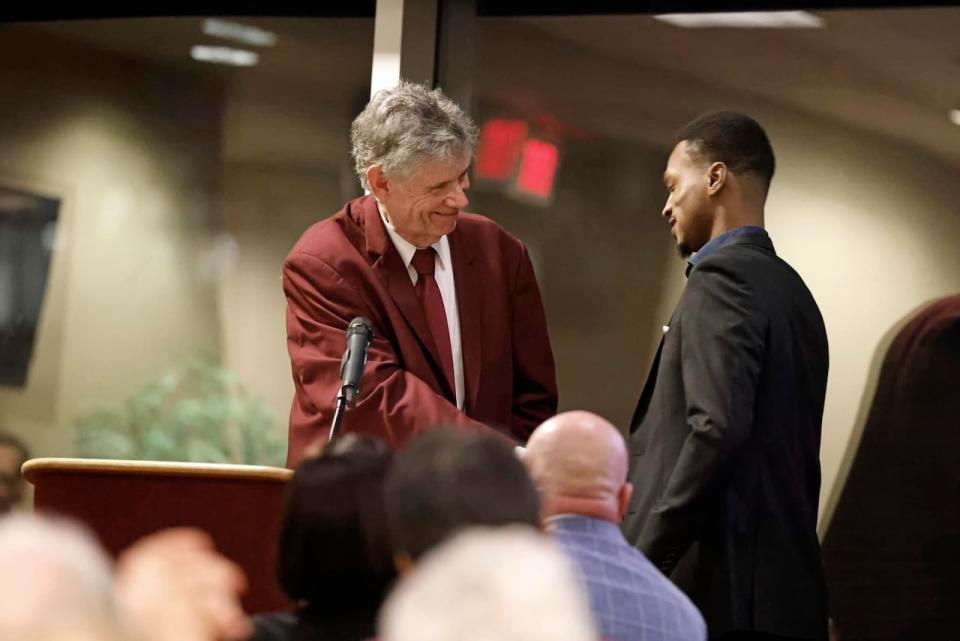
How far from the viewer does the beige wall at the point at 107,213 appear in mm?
5332

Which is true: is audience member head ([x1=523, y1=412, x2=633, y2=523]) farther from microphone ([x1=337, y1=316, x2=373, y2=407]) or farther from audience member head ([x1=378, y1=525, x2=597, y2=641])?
audience member head ([x1=378, y1=525, x2=597, y2=641])

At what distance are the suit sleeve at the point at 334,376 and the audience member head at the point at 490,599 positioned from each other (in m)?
1.90

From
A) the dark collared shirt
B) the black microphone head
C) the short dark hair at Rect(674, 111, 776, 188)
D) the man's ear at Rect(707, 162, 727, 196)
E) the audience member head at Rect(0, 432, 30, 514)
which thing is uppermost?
the short dark hair at Rect(674, 111, 776, 188)

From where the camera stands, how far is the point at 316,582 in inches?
73.7

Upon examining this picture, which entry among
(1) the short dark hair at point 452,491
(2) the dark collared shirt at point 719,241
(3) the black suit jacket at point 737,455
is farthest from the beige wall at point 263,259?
(1) the short dark hair at point 452,491

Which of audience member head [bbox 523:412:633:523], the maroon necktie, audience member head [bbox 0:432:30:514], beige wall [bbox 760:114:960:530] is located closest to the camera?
audience member head [bbox 523:412:633:523]

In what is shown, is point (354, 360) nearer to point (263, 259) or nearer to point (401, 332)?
point (401, 332)

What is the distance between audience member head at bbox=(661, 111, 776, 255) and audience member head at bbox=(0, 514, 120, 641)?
2.29 meters

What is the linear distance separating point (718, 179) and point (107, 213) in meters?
2.79

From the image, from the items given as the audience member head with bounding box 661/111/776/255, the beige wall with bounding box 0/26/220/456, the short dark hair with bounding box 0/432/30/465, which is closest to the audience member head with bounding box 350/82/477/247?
the audience member head with bounding box 661/111/776/255

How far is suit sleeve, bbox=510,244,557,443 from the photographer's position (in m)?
3.63

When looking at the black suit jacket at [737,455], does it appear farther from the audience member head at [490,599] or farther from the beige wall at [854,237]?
the audience member head at [490,599]

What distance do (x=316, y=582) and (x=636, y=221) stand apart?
2989 millimetres

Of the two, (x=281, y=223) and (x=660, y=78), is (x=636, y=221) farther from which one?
(x=281, y=223)
